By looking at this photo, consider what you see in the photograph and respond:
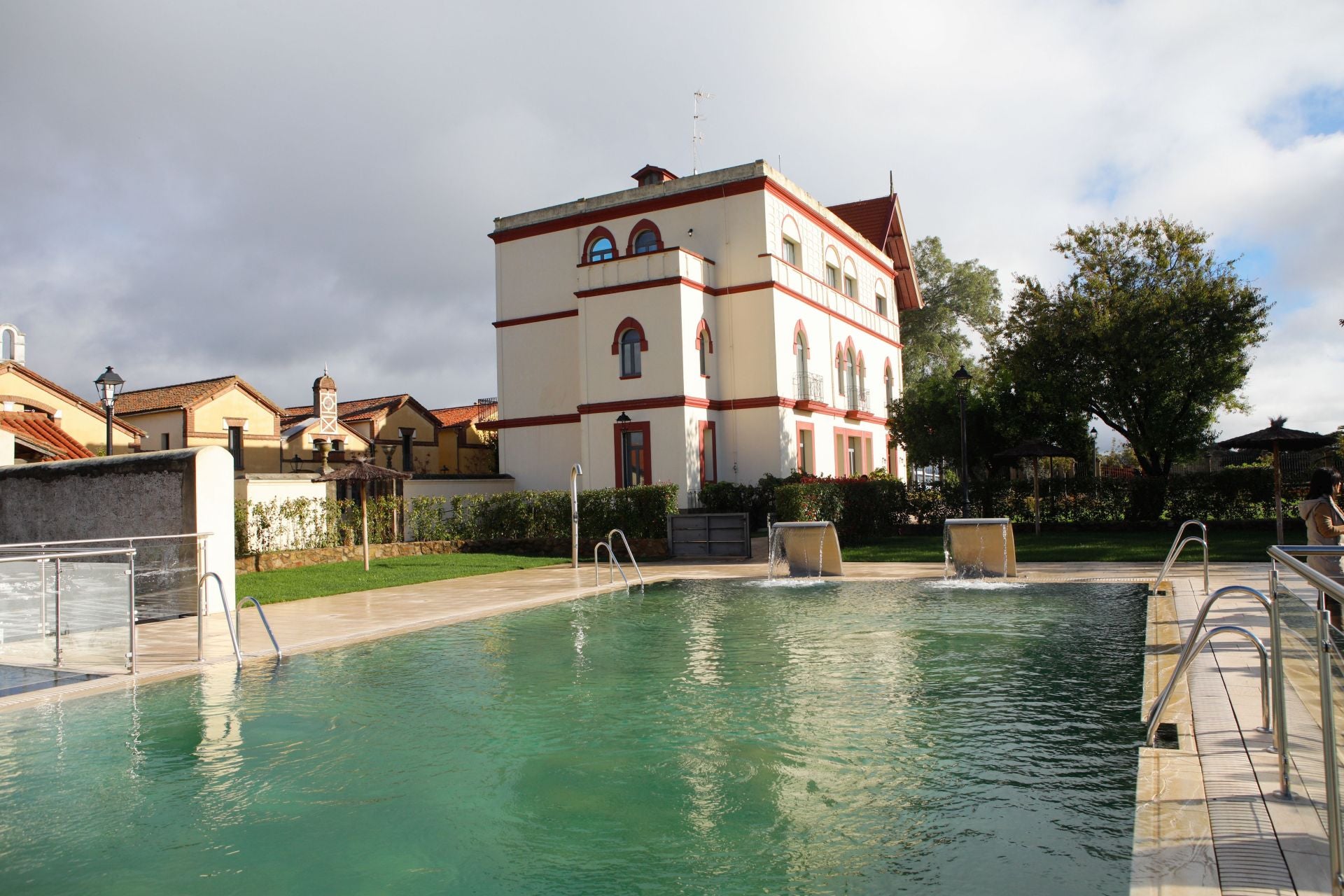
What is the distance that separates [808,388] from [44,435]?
2192cm

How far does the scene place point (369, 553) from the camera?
23.7 m

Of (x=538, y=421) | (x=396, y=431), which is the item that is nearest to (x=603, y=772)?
(x=538, y=421)

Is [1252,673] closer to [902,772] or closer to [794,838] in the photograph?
[902,772]

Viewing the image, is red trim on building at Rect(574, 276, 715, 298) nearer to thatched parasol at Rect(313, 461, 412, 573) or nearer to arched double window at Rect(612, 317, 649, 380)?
arched double window at Rect(612, 317, 649, 380)

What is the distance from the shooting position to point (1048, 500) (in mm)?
27922

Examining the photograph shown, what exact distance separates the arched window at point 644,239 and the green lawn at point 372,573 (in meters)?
11.8

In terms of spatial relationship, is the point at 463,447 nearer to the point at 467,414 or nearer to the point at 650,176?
the point at 467,414

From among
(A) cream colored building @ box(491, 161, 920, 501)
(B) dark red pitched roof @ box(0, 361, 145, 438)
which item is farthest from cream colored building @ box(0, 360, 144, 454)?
(A) cream colored building @ box(491, 161, 920, 501)

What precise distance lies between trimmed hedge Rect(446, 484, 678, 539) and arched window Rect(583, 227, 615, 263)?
9.87m

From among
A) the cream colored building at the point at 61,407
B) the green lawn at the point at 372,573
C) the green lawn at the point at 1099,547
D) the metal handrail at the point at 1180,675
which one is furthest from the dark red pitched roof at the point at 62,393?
the metal handrail at the point at 1180,675

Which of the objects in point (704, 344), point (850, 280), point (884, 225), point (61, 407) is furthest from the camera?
point (61, 407)

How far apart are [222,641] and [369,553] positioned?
40.3 ft

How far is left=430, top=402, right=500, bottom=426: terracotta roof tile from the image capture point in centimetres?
5384

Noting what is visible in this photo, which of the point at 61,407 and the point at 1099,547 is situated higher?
the point at 61,407
